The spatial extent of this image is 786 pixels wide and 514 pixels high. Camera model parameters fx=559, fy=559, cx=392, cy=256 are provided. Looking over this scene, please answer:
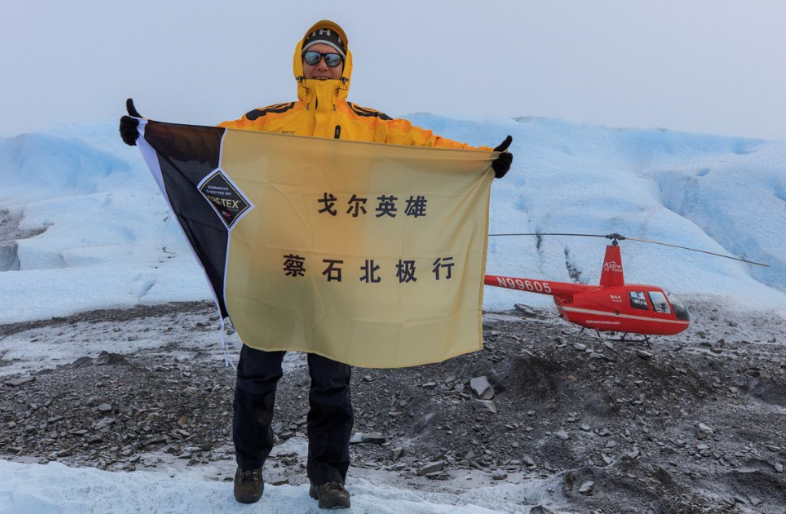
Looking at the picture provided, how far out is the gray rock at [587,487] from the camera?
3873 mm

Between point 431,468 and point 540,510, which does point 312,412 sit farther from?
point 431,468

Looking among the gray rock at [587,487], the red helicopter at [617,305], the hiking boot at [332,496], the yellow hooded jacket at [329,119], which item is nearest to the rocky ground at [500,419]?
the gray rock at [587,487]

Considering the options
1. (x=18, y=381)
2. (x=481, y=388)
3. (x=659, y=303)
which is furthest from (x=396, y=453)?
(x=659, y=303)

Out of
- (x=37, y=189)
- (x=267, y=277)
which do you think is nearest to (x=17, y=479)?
(x=267, y=277)

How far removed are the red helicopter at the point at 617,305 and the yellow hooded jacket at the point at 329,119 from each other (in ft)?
15.8

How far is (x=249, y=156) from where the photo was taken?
2859 millimetres

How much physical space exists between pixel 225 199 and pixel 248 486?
1.53m

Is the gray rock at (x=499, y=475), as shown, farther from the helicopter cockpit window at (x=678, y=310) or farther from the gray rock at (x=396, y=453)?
the helicopter cockpit window at (x=678, y=310)

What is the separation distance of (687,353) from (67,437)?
23.2 ft

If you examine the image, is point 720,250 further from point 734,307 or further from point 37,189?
point 37,189

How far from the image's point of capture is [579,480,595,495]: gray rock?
3873 mm

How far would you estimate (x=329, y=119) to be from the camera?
297 cm

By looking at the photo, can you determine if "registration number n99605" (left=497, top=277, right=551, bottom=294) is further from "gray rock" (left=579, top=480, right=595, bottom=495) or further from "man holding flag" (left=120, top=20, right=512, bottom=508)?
"man holding flag" (left=120, top=20, right=512, bottom=508)

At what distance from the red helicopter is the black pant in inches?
198
